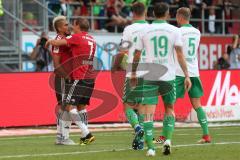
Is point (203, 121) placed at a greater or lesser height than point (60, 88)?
lesser

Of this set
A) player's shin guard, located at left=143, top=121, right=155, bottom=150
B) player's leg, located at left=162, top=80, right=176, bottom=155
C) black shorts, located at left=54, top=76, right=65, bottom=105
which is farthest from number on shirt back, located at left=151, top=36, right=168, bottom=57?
black shorts, located at left=54, top=76, right=65, bottom=105

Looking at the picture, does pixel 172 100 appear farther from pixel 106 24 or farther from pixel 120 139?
pixel 106 24

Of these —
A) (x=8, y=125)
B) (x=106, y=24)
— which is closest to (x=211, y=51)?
(x=106, y=24)

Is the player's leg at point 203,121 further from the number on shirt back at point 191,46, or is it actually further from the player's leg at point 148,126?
the player's leg at point 148,126

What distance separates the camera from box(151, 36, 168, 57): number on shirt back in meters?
13.5

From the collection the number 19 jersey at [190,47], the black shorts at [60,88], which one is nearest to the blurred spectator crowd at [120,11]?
the black shorts at [60,88]

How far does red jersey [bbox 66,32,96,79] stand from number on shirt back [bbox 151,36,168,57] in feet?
9.71

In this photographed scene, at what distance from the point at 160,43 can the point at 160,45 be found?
0.03 metres

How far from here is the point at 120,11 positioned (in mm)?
32156

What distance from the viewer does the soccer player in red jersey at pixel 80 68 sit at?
636 inches

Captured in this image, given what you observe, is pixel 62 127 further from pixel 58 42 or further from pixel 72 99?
pixel 58 42

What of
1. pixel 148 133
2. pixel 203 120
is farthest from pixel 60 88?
pixel 148 133

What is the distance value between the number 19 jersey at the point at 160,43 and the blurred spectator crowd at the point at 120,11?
16.8 meters

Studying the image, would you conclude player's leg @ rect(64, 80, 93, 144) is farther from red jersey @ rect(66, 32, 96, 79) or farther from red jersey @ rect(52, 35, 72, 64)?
red jersey @ rect(52, 35, 72, 64)
